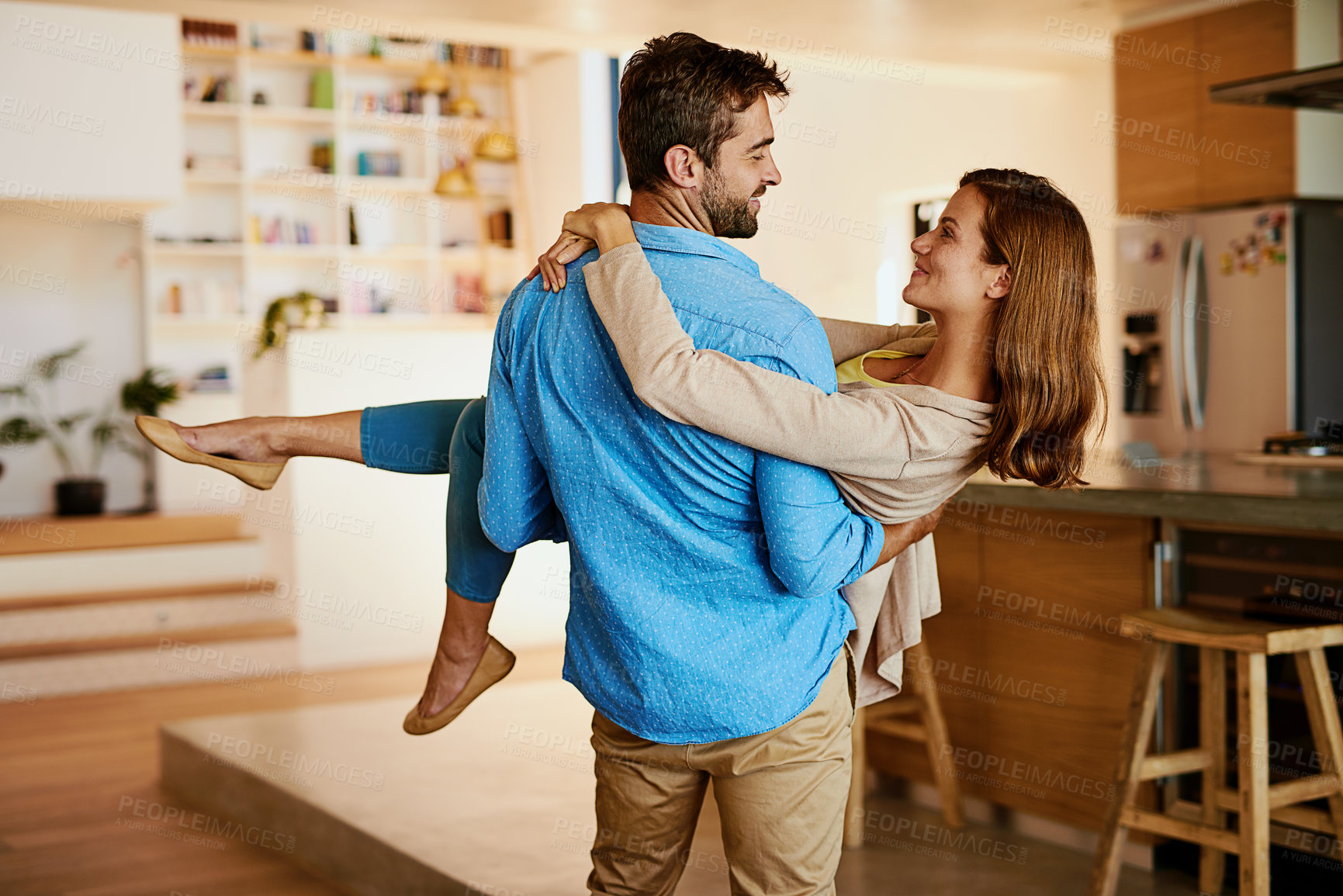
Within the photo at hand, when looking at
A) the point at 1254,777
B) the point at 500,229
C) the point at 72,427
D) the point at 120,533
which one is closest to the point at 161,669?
the point at 120,533

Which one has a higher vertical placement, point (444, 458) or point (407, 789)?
point (444, 458)

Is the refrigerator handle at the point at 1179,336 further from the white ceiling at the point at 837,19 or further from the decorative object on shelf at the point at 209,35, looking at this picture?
the decorative object on shelf at the point at 209,35

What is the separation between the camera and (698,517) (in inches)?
57.3

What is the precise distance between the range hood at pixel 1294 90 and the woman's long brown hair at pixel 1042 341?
2.70 meters

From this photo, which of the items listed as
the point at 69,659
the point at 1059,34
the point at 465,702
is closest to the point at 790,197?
the point at 1059,34

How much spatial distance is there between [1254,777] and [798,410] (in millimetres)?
1571

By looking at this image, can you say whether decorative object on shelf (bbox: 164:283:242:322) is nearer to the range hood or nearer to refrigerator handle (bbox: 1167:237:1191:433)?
refrigerator handle (bbox: 1167:237:1191:433)

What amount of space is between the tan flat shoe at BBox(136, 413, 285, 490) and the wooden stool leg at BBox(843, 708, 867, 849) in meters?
1.61

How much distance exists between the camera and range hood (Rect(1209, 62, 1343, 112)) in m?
3.76

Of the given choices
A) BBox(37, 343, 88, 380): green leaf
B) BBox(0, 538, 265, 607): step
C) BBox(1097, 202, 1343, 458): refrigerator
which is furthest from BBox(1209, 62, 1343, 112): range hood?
BBox(37, 343, 88, 380): green leaf

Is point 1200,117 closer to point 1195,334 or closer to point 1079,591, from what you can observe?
point 1195,334

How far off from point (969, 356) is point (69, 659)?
17.1 feet

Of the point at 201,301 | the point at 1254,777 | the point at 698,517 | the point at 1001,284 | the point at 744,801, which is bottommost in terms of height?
the point at 1254,777

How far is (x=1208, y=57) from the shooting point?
5.05 meters
